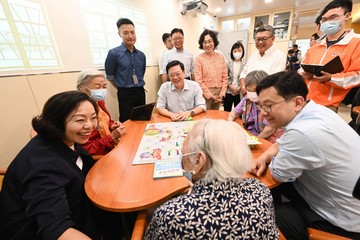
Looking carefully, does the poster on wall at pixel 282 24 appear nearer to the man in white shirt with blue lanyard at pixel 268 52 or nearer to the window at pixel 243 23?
the window at pixel 243 23

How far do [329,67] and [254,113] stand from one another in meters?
0.78

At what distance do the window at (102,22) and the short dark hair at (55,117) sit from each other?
1.92m

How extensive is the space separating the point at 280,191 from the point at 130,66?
7.81 feet

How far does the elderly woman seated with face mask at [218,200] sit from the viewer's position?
1.76 feet

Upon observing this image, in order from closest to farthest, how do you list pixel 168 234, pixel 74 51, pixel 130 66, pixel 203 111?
pixel 168 234 < pixel 203 111 < pixel 74 51 < pixel 130 66

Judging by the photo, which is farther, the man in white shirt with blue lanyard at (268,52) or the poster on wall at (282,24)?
the poster on wall at (282,24)

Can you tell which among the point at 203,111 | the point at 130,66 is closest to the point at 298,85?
the point at 203,111

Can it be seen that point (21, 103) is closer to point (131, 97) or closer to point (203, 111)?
point (131, 97)

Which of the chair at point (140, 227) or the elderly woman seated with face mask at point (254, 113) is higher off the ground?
the elderly woman seated with face mask at point (254, 113)

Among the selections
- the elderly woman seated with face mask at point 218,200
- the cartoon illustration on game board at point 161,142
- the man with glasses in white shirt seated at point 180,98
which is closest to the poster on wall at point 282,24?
the man with glasses in white shirt seated at point 180,98

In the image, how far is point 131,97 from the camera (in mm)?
2695

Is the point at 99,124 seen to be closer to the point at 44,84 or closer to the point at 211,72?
the point at 44,84

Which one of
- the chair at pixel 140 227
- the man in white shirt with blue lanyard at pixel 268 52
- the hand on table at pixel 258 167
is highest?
the man in white shirt with blue lanyard at pixel 268 52

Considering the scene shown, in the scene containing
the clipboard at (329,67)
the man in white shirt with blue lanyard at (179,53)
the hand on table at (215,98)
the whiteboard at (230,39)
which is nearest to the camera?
the clipboard at (329,67)
